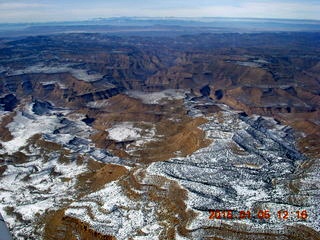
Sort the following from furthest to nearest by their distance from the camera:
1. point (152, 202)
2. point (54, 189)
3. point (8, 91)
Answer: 1. point (8, 91)
2. point (54, 189)
3. point (152, 202)

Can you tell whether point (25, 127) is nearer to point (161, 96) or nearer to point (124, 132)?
point (124, 132)

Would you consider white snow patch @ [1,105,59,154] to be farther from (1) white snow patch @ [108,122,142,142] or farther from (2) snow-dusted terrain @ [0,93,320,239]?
(1) white snow patch @ [108,122,142,142]

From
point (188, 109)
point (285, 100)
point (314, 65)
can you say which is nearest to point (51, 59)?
point (188, 109)

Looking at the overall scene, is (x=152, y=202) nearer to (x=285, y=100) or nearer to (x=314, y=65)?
(x=285, y=100)

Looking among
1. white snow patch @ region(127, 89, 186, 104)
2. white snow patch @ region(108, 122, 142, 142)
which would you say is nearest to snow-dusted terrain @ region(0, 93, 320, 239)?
white snow patch @ region(108, 122, 142, 142)

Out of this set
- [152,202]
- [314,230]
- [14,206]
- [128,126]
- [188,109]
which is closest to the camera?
[314,230]
